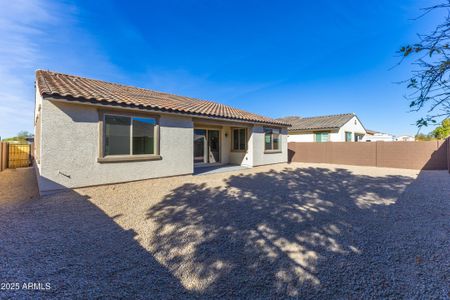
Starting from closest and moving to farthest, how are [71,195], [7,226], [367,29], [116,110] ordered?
[7,226] < [71,195] < [116,110] < [367,29]

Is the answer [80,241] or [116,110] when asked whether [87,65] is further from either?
[80,241]

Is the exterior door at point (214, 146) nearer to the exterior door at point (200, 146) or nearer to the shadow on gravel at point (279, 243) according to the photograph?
the exterior door at point (200, 146)

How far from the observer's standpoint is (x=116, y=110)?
7297 millimetres

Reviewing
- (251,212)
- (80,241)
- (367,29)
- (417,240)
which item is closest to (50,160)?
(80,241)

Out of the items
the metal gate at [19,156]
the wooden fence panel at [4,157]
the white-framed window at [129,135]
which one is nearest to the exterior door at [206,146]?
the white-framed window at [129,135]

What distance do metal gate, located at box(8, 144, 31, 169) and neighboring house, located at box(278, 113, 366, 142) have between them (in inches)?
959

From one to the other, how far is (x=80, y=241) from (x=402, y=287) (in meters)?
4.88

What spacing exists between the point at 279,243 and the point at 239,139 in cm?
1039

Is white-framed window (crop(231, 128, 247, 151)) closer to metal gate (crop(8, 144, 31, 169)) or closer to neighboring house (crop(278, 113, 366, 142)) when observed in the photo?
neighboring house (crop(278, 113, 366, 142))

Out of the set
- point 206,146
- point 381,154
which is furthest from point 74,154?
point 381,154

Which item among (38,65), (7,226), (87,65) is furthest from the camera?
(87,65)

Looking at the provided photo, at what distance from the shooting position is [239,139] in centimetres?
1352

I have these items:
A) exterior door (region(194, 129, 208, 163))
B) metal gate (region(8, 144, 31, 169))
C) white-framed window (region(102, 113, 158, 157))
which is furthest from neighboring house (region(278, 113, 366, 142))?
metal gate (region(8, 144, 31, 169))

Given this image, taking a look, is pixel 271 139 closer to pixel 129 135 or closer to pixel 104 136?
pixel 129 135
